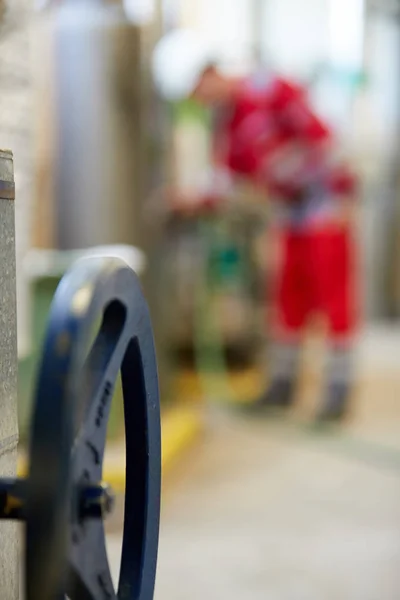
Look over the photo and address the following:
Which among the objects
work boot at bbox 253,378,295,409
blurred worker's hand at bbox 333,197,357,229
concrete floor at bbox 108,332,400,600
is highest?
blurred worker's hand at bbox 333,197,357,229

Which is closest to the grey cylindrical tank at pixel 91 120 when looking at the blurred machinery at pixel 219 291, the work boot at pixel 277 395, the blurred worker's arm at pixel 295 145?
the blurred worker's arm at pixel 295 145

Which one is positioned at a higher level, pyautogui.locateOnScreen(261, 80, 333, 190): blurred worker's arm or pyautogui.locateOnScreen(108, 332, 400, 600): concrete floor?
pyautogui.locateOnScreen(261, 80, 333, 190): blurred worker's arm

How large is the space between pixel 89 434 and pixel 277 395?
292cm

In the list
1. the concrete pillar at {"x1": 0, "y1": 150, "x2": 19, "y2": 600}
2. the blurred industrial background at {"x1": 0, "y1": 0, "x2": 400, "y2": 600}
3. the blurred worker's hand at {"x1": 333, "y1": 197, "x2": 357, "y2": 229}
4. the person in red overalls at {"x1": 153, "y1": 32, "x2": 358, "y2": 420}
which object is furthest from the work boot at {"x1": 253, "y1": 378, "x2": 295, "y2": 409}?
the concrete pillar at {"x1": 0, "y1": 150, "x2": 19, "y2": 600}

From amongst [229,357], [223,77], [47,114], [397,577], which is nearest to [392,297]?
[229,357]

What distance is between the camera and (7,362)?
1.04 m

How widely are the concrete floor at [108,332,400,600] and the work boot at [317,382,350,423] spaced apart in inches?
2.9

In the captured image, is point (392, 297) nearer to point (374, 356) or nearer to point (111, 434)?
point (374, 356)

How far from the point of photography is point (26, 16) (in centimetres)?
202

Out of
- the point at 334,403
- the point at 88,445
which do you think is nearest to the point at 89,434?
the point at 88,445

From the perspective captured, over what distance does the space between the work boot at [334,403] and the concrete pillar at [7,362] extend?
97.4 inches

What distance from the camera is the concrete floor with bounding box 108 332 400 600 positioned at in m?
1.82

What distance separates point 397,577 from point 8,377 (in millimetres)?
1137

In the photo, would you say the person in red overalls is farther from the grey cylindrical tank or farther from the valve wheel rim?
the valve wheel rim
